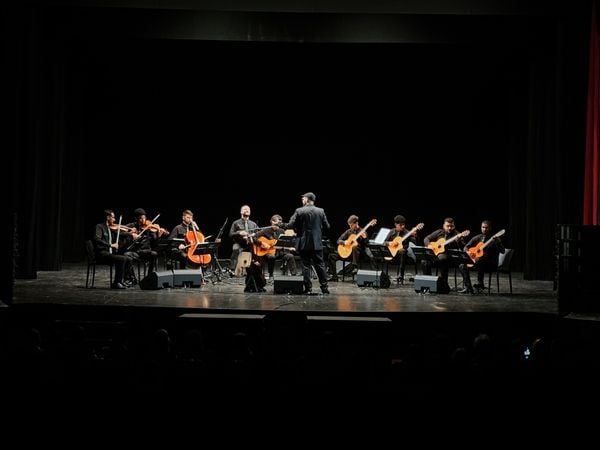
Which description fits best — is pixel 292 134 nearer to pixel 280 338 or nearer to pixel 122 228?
pixel 122 228

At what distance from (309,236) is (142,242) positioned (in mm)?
2933

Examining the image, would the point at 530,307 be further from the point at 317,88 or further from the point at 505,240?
the point at 317,88

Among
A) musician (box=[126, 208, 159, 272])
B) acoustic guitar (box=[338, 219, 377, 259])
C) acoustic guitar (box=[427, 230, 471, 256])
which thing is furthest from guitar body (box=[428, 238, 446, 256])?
musician (box=[126, 208, 159, 272])

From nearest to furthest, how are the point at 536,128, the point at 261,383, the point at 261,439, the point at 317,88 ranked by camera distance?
1. the point at 261,439
2. the point at 261,383
3. the point at 536,128
4. the point at 317,88

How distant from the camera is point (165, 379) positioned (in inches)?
115

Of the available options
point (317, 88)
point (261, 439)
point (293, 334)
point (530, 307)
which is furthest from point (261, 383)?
point (317, 88)

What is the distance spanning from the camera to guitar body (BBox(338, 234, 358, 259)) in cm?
1236

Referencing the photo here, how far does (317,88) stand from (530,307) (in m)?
7.78

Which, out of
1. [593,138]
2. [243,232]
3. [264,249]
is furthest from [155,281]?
[593,138]

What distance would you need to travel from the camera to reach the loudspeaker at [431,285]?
1060 centimetres

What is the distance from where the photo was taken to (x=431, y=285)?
1063 centimetres

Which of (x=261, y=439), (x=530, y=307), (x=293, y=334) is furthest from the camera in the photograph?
(x=530, y=307)

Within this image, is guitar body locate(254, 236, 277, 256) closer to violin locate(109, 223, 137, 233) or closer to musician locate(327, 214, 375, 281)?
musician locate(327, 214, 375, 281)

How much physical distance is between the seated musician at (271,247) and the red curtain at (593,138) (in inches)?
188
